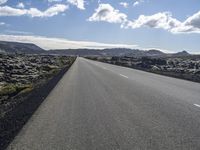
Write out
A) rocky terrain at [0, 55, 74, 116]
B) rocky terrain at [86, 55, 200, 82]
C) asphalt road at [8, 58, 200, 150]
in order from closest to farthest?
asphalt road at [8, 58, 200, 150] < rocky terrain at [0, 55, 74, 116] < rocky terrain at [86, 55, 200, 82]

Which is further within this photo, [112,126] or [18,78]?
[18,78]

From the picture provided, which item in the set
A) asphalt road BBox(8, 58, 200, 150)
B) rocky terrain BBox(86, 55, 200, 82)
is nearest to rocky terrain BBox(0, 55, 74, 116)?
asphalt road BBox(8, 58, 200, 150)

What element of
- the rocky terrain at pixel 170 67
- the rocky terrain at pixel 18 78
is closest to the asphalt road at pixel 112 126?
the rocky terrain at pixel 18 78

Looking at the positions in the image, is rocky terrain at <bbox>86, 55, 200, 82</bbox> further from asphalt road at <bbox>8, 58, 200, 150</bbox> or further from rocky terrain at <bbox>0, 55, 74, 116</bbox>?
asphalt road at <bbox>8, 58, 200, 150</bbox>

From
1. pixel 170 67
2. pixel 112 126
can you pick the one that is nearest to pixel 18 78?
pixel 112 126

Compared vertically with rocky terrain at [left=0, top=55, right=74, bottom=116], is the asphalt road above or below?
above

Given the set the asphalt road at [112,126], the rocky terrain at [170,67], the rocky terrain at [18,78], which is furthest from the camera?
the rocky terrain at [170,67]

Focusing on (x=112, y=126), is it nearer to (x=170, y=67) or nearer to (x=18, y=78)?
(x=18, y=78)

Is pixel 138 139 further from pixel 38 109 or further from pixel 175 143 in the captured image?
pixel 38 109

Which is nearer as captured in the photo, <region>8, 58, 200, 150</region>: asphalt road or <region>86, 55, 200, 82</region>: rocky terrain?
<region>8, 58, 200, 150</region>: asphalt road

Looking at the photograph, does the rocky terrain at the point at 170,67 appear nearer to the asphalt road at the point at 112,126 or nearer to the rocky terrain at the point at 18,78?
the rocky terrain at the point at 18,78

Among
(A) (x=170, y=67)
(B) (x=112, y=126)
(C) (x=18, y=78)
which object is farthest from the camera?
(A) (x=170, y=67)

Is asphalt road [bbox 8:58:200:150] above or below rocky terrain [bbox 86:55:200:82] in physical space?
above

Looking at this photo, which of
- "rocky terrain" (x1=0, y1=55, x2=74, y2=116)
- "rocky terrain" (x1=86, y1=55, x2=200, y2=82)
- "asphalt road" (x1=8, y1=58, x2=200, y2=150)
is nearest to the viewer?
"asphalt road" (x1=8, y1=58, x2=200, y2=150)
